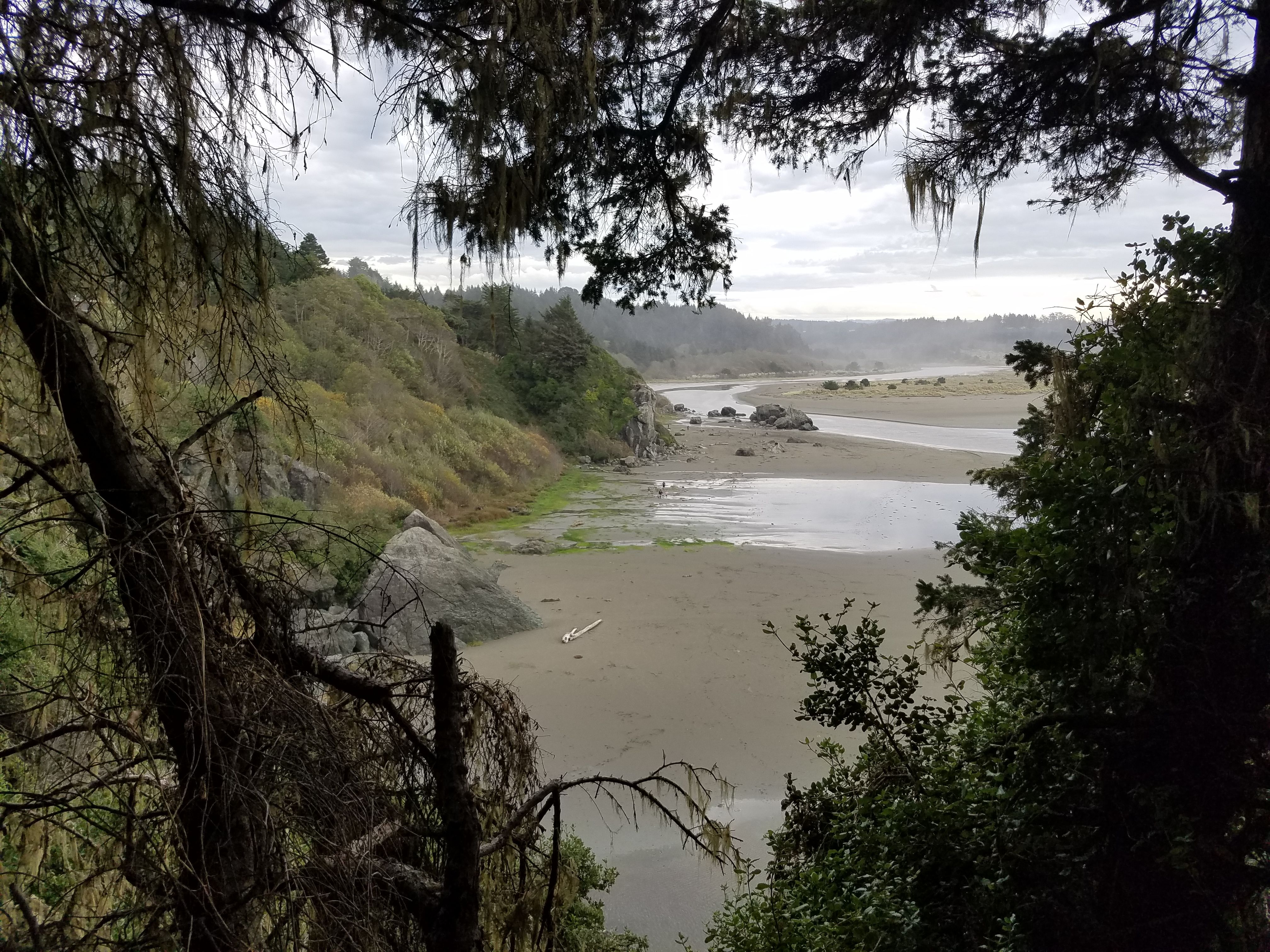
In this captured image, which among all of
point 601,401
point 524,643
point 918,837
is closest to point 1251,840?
point 918,837

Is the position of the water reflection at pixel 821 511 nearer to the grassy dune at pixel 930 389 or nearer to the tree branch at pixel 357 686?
the tree branch at pixel 357 686

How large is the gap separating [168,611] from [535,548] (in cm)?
1447

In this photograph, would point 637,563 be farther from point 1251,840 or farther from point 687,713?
point 1251,840

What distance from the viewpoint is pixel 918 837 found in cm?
336

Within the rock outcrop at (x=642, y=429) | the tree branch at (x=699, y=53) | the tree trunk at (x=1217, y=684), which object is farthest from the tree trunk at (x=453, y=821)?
the rock outcrop at (x=642, y=429)

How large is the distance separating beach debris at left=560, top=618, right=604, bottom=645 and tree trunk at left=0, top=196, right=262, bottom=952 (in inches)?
350

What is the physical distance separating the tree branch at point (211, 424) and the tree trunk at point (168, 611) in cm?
10

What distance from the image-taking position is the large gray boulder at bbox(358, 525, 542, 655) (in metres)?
10.2

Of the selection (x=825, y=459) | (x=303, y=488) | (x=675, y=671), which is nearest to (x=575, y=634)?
(x=675, y=671)

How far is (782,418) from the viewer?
128ft

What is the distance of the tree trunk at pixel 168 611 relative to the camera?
157 cm

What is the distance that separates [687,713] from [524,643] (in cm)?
308

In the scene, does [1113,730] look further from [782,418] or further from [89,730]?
[782,418]

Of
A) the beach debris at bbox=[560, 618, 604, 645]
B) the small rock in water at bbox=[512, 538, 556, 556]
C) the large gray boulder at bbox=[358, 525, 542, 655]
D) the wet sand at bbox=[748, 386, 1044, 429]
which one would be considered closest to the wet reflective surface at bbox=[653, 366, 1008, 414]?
the wet sand at bbox=[748, 386, 1044, 429]
